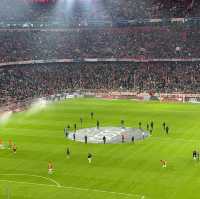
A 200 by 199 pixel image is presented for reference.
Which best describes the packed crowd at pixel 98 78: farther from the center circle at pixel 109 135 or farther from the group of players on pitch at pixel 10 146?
the group of players on pitch at pixel 10 146

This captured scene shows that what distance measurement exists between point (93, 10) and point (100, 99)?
112ft

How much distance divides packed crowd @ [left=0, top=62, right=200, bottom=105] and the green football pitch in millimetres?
19365

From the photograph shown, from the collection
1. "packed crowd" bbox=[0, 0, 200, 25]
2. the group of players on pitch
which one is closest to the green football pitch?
the group of players on pitch

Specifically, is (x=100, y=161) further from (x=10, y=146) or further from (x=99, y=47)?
(x=99, y=47)

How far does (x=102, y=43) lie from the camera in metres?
110

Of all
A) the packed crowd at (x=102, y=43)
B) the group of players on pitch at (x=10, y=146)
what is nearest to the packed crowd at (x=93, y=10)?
the packed crowd at (x=102, y=43)

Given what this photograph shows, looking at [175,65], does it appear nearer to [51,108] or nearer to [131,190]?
[51,108]

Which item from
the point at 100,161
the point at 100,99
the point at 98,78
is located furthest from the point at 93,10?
the point at 100,161

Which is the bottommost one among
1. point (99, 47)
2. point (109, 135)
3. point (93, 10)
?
point (109, 135)

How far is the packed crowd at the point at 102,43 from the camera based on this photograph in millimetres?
103812

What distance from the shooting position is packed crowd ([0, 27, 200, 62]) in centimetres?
10381

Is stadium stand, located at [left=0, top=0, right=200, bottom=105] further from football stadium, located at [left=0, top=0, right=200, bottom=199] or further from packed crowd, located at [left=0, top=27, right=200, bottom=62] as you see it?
football stadium, located at [left=0, top=0, right=200, bottom=199]

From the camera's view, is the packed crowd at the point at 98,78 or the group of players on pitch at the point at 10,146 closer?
the group of players on pitch at the point at 10,146

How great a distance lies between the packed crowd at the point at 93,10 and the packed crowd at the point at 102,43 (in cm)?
312
